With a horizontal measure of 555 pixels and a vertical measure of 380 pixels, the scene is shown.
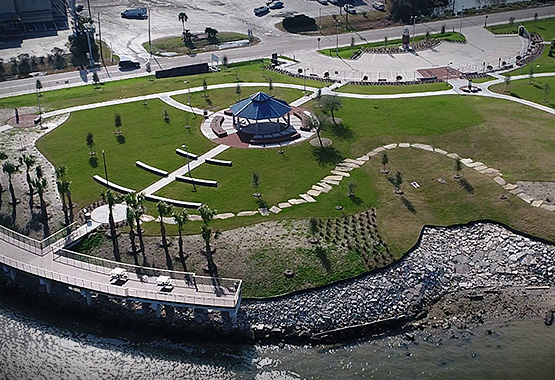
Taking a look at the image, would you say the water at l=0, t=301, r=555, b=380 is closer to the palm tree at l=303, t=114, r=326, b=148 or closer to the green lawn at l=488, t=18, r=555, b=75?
the palm tree at l=303, t=114, r=326, b=148

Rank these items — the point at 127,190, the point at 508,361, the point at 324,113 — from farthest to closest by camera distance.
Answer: the point at 324,113 < the point at 127,190 < the point at 508,361

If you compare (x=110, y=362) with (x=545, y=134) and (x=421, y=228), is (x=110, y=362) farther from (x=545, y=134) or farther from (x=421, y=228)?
(x=545, y=134)

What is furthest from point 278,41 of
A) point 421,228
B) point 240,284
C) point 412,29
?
point 240,284

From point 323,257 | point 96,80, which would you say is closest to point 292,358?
point 323,257

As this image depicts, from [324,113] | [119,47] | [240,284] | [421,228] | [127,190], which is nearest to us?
[240,284]

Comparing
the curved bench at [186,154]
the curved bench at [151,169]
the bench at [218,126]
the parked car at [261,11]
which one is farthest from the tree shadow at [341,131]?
the parked car at [261,11]

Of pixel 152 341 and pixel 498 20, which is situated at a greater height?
pixel 498 20

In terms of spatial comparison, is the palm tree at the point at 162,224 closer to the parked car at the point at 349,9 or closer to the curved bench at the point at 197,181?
the curved bench at the point at 197,181
